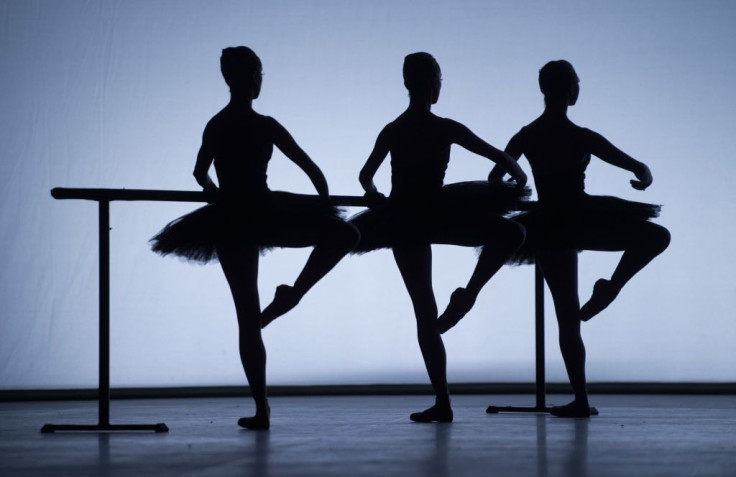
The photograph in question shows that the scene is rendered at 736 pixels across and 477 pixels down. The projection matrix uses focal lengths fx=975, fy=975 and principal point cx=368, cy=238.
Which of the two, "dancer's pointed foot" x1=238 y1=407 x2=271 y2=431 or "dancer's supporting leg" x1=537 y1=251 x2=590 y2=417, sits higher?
"dancer's supporting leg" x1=537 y1=251 x2=590 y2=417

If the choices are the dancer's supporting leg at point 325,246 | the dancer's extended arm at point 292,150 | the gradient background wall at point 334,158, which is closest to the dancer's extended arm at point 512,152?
the dancer's supporting leg at point 325,246

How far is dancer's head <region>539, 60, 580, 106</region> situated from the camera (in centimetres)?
377

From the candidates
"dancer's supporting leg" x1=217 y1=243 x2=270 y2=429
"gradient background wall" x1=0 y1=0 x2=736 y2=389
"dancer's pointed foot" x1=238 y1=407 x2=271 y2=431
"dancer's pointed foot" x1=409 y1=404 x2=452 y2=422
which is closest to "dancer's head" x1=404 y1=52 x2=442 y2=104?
"dancer's supporting leg" x1=217 y1=243 x2=270 y2=429

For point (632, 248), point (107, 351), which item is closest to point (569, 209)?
point (632, 248)

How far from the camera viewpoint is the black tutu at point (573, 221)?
12.1 ft

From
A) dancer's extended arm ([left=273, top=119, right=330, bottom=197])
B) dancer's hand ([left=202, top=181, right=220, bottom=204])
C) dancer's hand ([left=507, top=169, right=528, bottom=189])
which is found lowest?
dancer's hand ([left=202, top=181, right=220, bottom=204])

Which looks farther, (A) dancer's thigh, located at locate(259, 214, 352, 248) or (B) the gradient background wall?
(B) the gradient background wall

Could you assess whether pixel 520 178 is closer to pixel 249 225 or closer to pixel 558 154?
pixel 558 154

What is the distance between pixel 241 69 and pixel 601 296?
156cm

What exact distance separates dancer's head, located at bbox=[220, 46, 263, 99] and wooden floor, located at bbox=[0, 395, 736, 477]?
1158mm

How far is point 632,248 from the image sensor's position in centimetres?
375

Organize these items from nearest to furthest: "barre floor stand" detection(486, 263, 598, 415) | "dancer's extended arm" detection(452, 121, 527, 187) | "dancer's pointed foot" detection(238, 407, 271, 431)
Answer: "dancer's pointed foot" detection(238, 407, 271, 431)
"dancer's extended arm" detection(452, 121, 527, 187)
"barre floor stand" detection(486, 263, 598, 415)

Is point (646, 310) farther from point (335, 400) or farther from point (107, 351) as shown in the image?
point (107, 351)

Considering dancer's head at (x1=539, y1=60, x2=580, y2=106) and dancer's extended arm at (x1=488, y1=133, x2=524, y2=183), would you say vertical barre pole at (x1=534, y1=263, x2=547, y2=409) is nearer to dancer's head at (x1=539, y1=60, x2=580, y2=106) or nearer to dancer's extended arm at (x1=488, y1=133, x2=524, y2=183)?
dancer's extended arm at (x1=488, y1=133, x2=524, y2=183)
